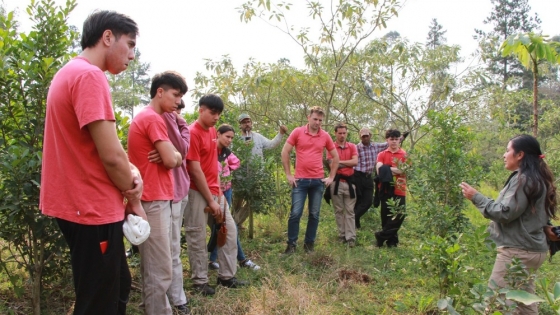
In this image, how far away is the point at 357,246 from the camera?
6406mm

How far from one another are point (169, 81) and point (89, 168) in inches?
54.2

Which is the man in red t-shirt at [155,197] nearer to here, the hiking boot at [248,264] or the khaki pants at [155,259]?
the khaki pants at [155,259]

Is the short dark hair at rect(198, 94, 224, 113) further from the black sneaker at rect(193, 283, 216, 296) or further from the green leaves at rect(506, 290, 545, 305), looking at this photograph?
the green leaves at rect(506, 290, 545, 305)

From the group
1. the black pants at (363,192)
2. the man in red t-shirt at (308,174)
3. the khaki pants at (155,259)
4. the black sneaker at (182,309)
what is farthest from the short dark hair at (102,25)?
the black pants at (363,192)

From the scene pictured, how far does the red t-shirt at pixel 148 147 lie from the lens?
3094mm

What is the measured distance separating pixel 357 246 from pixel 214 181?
2.97 meters

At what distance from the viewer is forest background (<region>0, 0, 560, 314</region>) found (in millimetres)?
3061

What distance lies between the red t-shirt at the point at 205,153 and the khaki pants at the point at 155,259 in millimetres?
908

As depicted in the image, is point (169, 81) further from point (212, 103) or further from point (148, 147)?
point (212, 103)

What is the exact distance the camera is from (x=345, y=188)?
6.45m

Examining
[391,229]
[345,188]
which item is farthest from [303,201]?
[391,229]

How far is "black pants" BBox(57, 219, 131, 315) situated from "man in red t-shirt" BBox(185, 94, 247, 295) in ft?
6.19

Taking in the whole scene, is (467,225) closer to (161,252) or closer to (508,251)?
(508,251)

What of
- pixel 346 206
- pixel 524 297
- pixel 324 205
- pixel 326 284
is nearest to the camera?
pixel 524 297
